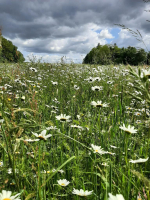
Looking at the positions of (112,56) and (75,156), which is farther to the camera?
(112,56)

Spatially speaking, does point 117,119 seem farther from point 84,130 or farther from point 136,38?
point 136,38

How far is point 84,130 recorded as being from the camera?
178cm

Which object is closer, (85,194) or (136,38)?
(85,194)

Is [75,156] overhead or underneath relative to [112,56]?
underneath

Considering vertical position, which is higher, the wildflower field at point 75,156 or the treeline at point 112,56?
the treeline at point 112,56

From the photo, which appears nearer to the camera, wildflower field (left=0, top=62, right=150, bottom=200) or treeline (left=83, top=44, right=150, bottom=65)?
wildflower field (left=0, top=62, right=150, bottom=200)

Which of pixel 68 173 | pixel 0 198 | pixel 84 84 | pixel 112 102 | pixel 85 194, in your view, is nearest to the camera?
pixel 0 198

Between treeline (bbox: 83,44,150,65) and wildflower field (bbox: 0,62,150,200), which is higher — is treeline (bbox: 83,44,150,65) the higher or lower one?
the higher one

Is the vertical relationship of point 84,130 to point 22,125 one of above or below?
below

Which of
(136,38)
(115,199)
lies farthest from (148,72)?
(115,199)

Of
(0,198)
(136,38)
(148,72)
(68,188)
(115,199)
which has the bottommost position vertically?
(68,188)

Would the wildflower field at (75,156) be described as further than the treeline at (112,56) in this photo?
No

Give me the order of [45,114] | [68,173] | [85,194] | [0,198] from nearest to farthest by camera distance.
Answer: [0,198] → [85,194] → [68,173] → [45,114]

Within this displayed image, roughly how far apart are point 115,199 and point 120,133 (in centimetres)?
133
